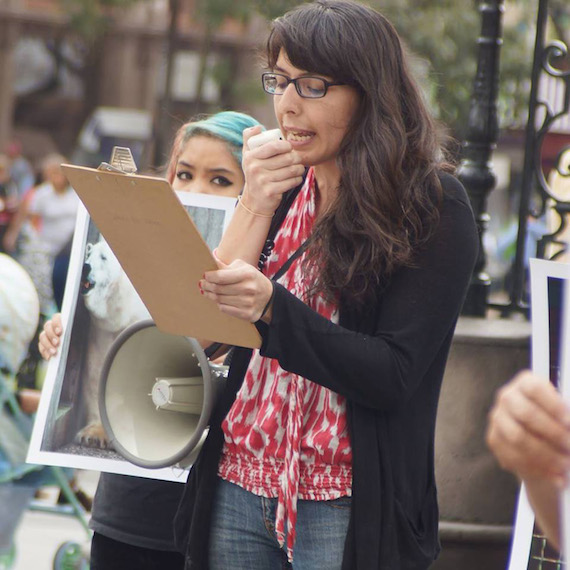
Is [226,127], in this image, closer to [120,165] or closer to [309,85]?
[309,85]

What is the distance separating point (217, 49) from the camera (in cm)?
2419

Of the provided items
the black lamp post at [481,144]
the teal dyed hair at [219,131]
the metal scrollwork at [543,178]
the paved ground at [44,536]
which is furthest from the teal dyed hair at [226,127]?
the paved ground at [44,536]

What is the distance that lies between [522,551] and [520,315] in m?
2.22

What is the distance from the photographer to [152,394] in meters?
2.40

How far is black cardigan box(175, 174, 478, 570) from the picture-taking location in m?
1.93

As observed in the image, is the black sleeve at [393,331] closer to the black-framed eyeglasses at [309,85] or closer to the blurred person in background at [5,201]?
the black-framed eyeglasses at [309,85]

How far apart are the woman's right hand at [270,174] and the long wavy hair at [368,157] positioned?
9cm

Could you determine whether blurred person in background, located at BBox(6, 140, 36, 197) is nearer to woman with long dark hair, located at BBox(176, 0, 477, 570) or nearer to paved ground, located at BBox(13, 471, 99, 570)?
paved ground, located at BBox(13, 471, 99, 570)

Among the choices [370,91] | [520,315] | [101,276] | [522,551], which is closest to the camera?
[370,91]

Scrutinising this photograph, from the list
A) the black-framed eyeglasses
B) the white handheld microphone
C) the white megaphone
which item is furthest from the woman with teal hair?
the black-framed eyeglasses

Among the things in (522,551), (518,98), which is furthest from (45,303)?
(518,98)

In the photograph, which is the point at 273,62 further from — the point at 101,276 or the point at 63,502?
the point at 63,502

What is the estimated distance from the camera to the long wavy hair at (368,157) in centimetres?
200

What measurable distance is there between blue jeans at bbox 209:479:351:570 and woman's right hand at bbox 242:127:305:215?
1.78 ft
